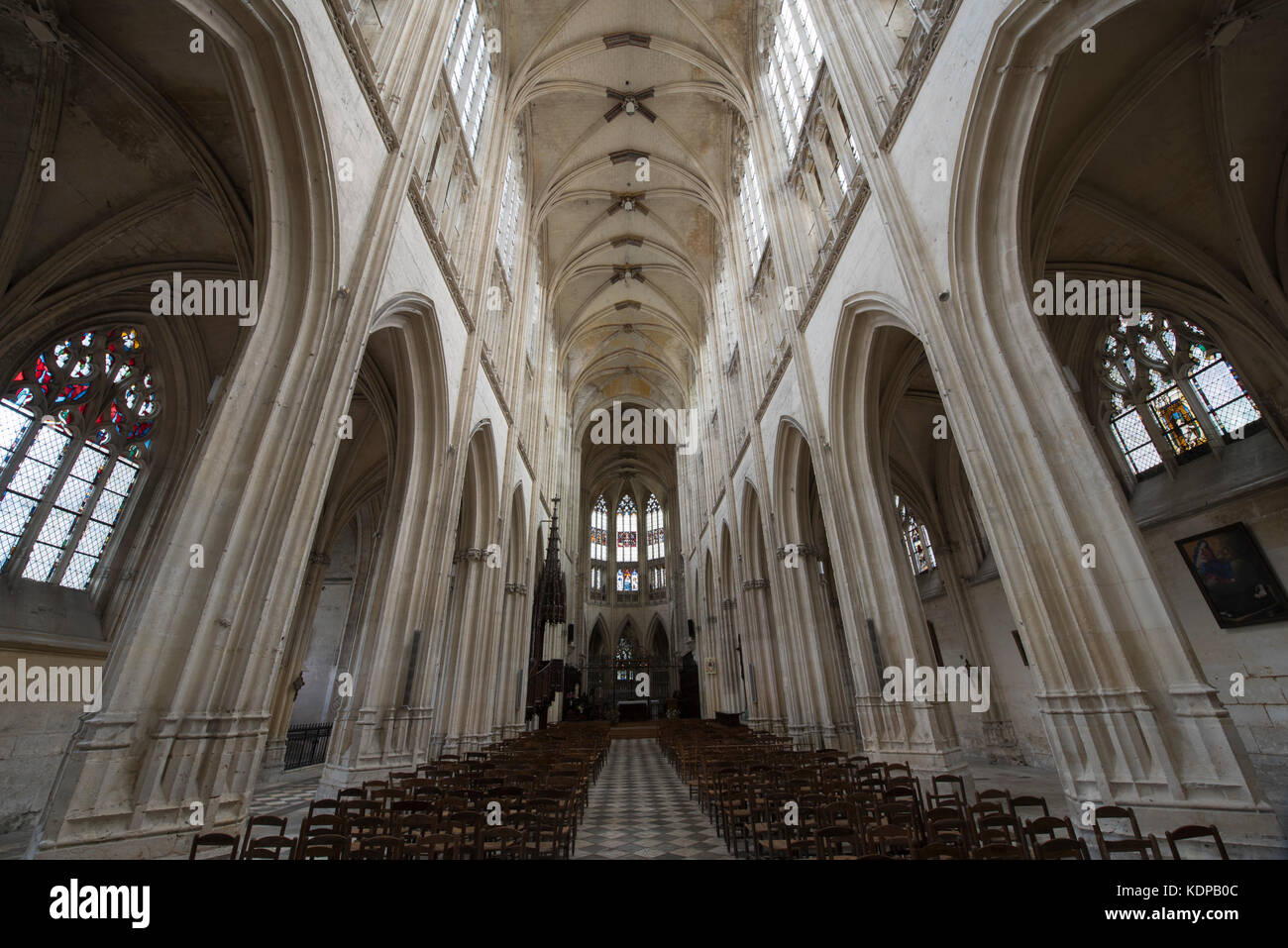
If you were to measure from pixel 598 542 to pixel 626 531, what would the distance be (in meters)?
2.30

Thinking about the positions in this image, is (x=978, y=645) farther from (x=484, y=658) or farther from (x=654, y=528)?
(x=654, y=528)

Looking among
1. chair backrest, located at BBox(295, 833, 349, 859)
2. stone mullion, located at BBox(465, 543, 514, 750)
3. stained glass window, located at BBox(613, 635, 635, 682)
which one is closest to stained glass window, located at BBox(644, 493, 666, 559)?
stained glass window, located at BBox(613, 635, 635, 682)

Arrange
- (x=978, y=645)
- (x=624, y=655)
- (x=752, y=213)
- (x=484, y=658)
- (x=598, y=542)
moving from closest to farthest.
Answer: (x=484, y=658) < (x=978, y=645) < (x=752, y=213) < (x=624, y=655) < (x=598, y=542)

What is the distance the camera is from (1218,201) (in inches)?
298

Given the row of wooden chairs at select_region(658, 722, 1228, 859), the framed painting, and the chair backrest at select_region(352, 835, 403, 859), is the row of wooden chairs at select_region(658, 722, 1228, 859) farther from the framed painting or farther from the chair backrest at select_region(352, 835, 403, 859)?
the framed painting

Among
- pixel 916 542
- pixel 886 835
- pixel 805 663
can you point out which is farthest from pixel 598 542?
pixel 886 835

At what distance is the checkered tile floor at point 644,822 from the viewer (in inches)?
202

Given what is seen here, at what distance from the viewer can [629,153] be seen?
61.4ft

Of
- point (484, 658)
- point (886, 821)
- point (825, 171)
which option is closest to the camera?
point (886, 821)

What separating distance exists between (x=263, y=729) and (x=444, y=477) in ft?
17.9

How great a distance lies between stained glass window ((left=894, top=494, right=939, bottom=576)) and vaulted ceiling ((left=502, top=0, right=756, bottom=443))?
38.4 feet

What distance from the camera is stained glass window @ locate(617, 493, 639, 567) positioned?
3712cm

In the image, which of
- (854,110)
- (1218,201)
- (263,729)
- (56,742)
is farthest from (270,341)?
(1218,201)

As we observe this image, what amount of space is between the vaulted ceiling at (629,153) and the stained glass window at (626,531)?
13.0 meters
